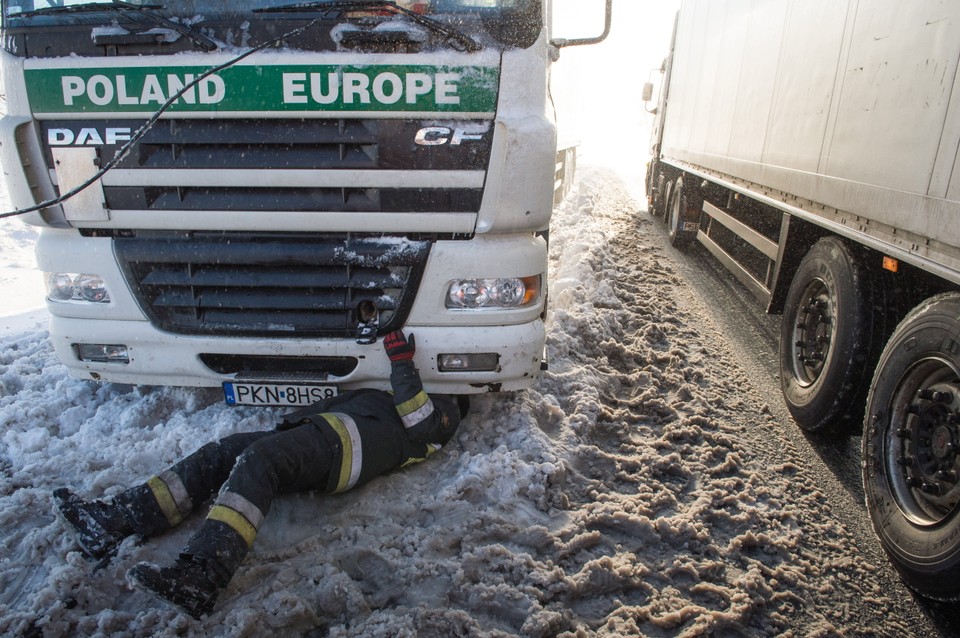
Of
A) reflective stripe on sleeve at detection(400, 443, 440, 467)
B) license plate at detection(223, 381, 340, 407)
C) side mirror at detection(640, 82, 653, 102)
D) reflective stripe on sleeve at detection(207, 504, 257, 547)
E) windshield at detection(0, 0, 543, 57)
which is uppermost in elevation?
side mirror at detection(640, 82, 653, 102)

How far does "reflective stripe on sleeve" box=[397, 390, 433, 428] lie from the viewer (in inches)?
112

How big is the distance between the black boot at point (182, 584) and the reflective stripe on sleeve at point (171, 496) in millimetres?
501

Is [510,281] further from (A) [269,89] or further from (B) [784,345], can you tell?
(B) [784,345]

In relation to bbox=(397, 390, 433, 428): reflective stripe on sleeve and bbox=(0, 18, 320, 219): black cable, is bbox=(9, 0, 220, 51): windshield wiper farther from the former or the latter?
bbox=(397, 390, 433, 428): reflective stripe on sleeve

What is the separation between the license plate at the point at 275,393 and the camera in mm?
3066

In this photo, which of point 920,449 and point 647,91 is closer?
point 920,449

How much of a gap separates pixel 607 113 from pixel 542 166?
4723 centimetres

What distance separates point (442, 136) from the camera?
2.78 meters

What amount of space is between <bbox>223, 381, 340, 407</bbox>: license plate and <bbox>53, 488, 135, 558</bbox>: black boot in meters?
0.80

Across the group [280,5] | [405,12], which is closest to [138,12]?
[280,5]

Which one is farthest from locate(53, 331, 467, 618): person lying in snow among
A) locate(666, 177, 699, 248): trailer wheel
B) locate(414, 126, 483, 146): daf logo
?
locate(666, 177, 699, 248): trailer wheel

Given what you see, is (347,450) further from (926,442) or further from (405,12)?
(926,442)

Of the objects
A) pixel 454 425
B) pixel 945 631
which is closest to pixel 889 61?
pixel 945 631

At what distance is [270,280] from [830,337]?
10.1 feet
